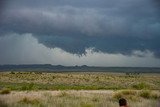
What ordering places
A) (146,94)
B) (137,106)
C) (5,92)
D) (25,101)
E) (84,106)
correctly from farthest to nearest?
1. (5,92)
2. (146,94)
3. (25,101)
4. (137,106)
5. (84,106)

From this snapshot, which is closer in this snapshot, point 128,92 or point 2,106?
point 2,106

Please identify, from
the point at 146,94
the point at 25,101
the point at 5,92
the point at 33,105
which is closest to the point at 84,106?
the point at 33,105

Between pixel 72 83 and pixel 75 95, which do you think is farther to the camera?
pixel 72 83

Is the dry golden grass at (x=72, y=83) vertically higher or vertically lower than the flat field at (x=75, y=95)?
higher

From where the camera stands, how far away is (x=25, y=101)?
25922 mm

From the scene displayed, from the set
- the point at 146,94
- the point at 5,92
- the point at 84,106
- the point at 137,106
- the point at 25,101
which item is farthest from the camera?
the point at 5,92

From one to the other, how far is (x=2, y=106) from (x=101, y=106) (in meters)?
5.83

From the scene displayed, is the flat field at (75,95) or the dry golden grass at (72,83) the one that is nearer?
the flat field at (75,95)

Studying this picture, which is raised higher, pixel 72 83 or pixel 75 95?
pixel 72 83

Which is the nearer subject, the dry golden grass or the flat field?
the flat field

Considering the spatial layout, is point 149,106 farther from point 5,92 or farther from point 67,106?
point 5,92

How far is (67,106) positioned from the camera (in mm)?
22953

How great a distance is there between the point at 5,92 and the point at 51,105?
14726 millimetres

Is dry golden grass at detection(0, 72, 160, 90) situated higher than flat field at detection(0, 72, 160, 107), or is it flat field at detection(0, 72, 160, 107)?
dry golden grass at detection(0, 72, 160, 90)
